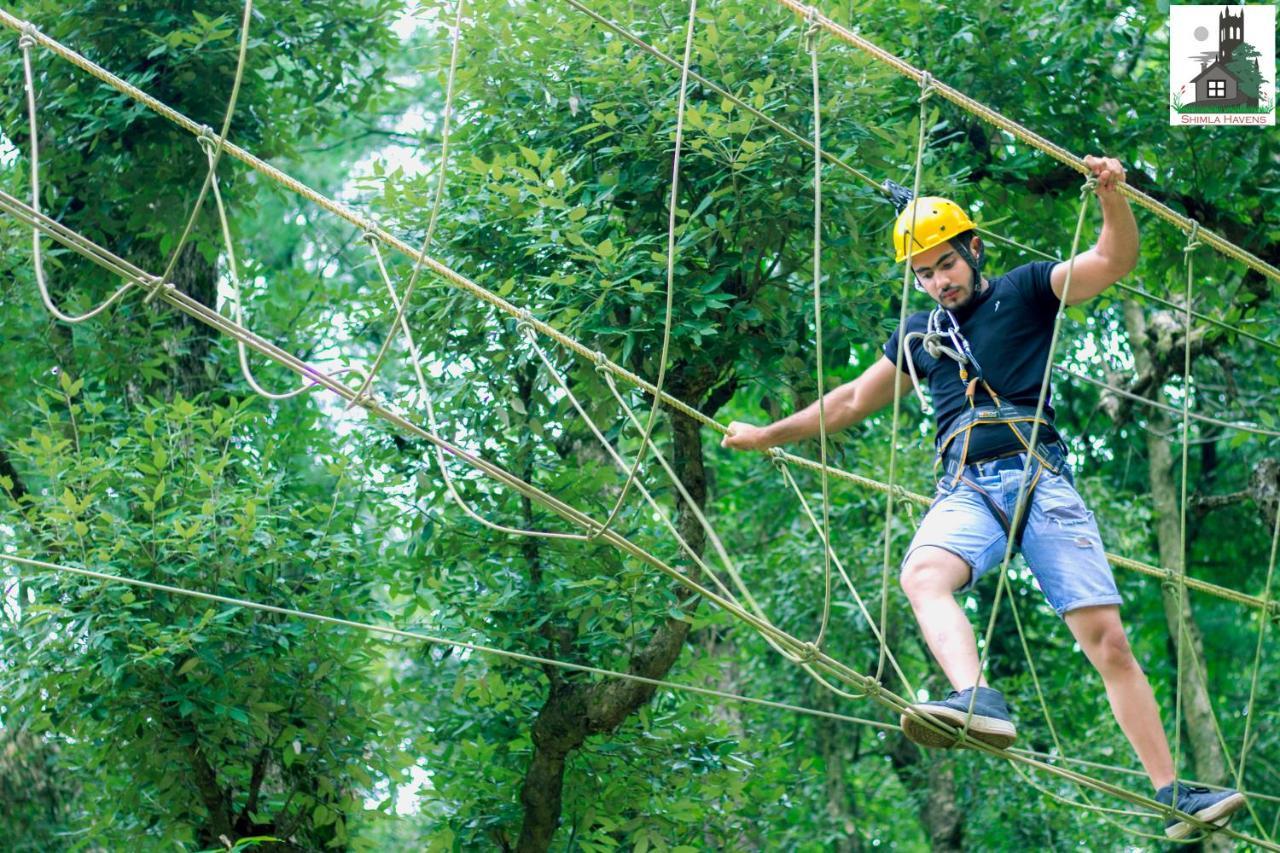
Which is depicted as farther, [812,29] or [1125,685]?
[812,29]

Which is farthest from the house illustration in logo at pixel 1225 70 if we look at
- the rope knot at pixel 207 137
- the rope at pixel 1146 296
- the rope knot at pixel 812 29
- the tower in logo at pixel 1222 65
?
the rope knot at pixel 207 137

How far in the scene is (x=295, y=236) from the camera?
11320 millimetres

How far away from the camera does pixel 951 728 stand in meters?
3.11

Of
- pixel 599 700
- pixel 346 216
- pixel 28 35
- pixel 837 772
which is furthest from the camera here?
pixel 837 772

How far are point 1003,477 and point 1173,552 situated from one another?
676 centimetres

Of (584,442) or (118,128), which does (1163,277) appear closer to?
(584,442)

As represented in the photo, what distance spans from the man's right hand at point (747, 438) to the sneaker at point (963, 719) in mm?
857

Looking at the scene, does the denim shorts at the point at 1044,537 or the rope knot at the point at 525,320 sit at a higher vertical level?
the rope knot at the point at 525,320

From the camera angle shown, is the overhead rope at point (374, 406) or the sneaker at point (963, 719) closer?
the sneaker at point (963, 719)

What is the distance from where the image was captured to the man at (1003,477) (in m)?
3.23

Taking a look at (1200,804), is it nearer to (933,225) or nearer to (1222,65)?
(933,225)

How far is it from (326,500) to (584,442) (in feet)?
3.68

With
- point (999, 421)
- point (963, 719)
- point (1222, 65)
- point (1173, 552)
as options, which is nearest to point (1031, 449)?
point (999, 421)

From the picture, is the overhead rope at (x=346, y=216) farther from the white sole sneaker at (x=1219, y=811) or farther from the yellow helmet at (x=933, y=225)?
the white sole sneaker at (x=1219, y=811)
